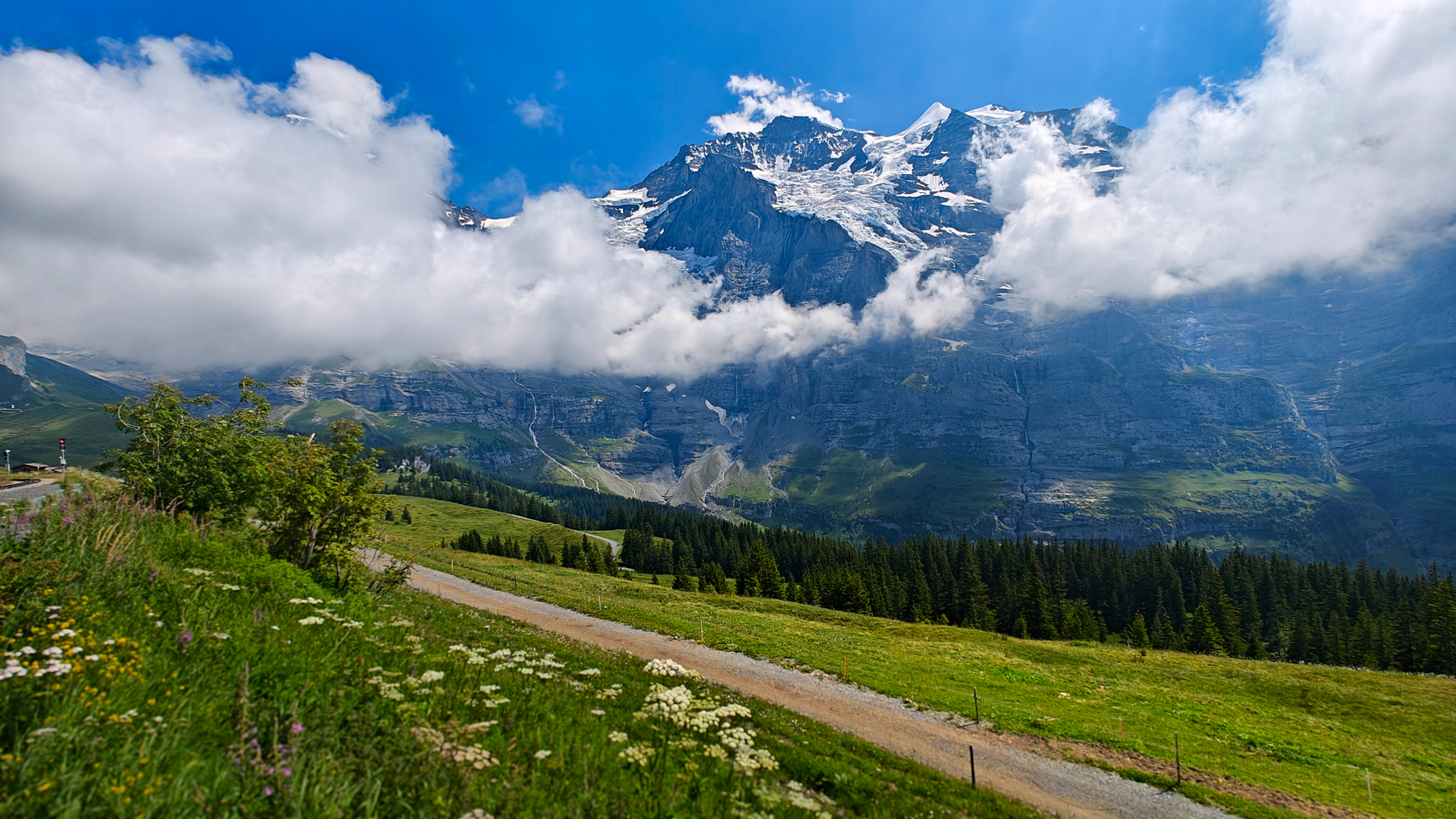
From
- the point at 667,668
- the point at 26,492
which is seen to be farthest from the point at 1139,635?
the point at 26,492

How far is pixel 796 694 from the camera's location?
25.4 metres

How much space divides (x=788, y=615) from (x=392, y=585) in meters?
43.6

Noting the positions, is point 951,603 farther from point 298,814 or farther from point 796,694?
point 298,814

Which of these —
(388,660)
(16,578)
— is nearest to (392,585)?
(388,660)

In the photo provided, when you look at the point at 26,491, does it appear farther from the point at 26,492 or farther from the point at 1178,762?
the point at 1178,762

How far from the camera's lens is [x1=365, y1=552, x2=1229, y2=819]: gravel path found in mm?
18391

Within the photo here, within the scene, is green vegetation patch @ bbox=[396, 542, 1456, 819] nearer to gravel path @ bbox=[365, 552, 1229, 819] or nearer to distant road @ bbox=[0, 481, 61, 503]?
gravel path @ bbox=[365, 552, 1229, 819]

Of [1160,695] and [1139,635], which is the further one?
[1139,635]

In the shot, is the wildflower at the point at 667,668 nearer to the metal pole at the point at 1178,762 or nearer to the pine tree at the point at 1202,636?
the metal pole at the point at 1178,762

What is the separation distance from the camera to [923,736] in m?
22.3

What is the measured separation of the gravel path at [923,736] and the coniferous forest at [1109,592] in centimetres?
6699

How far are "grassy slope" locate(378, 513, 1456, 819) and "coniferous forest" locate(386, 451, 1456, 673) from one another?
42.6 m

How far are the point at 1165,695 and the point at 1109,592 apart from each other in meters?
113

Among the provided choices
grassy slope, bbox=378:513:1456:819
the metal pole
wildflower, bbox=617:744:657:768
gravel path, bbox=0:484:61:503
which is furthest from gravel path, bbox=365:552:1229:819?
gravel path, bbox=0:484:61:503
